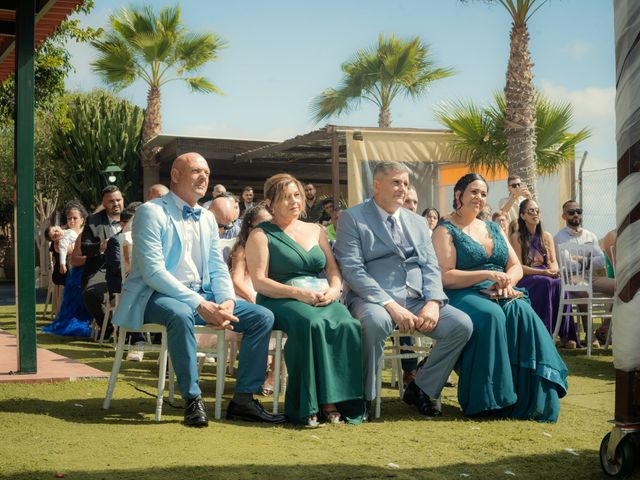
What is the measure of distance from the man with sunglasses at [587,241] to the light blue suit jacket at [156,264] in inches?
244

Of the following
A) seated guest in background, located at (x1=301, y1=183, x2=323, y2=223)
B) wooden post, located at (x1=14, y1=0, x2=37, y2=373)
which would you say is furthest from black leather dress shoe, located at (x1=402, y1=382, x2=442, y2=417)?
seated guest in background, located at (x1=301, y1=183, x2=323, y2=223)

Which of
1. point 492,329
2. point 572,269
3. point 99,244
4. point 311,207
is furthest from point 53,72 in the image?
point 492,329

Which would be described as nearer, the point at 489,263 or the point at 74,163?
the point at 489,263

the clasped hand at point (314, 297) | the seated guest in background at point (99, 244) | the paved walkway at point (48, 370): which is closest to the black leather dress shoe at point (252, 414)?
the clasped hand at point (314, 297)

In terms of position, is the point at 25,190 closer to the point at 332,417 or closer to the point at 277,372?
the point at 277,372

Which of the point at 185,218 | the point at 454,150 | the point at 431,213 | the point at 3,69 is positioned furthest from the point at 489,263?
the point at 454,150

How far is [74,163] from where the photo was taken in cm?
2948

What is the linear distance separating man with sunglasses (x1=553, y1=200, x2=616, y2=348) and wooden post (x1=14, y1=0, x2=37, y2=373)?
6.73 metres

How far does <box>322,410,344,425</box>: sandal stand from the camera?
19.7ft

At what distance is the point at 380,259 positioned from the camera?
6.64 m

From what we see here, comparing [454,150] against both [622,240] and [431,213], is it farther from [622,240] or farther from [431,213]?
[622,240]

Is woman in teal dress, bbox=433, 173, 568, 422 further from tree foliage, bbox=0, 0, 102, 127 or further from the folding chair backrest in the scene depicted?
tree foliage, bbox=0, 0, 102, 127

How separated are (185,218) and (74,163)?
24.4 meters

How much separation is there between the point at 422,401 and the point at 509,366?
2.18 ft
